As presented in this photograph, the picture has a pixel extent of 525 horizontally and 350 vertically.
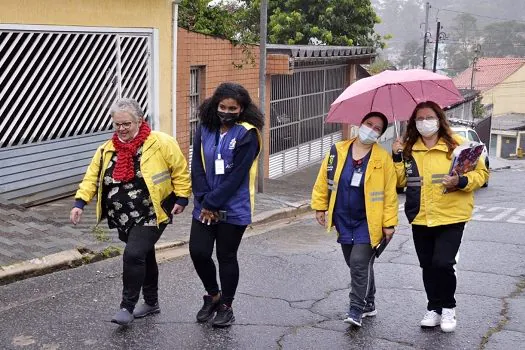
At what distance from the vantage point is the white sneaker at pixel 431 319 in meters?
5.75

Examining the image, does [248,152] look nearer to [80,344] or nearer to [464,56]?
[80,344]

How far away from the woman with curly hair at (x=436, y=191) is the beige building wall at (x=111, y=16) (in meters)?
5.71

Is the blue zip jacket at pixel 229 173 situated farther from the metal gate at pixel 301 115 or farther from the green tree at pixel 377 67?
the green tree at pixel 377 67

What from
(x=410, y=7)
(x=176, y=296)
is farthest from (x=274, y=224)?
(x=410, y=7)

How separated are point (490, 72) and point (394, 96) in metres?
59.1

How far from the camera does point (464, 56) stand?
270ft

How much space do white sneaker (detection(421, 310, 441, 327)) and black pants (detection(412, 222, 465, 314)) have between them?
37mm

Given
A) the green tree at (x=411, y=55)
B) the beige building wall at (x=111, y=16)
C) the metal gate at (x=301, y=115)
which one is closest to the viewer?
the beige building wall at (x=111, y=16)

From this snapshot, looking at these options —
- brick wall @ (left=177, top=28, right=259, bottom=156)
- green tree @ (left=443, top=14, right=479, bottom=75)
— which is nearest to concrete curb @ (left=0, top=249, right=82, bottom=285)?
brick wall @ (left=177, top=28, right=259, bottom=156)

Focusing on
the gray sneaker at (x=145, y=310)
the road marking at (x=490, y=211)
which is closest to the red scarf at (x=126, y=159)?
the gray sneaker at (x=145, y=310)

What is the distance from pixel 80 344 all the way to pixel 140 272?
62cm

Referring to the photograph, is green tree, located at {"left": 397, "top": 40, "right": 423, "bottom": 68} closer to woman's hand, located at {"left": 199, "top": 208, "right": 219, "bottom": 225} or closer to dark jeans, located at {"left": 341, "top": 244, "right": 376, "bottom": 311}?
dark jeans, located at {"left": 341, "top": 244, "right": 376, "bottom": 311}

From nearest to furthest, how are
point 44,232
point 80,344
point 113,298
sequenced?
point 80,344 → point 113,298 → point 44,232

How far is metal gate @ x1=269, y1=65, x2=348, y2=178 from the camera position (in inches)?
715
